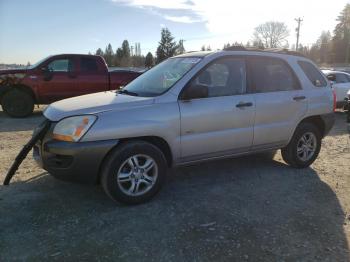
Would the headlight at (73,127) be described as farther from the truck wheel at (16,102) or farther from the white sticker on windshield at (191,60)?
the truck wheel at (16,102)

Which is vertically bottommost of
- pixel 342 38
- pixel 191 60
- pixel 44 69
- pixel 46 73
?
pixel 46 73

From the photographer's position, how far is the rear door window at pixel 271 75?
5.14m

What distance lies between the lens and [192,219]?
13.0ft

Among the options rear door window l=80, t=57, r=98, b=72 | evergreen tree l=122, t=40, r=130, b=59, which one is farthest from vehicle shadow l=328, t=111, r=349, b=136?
evergreen tree l=122, t=40, r=130, b=59

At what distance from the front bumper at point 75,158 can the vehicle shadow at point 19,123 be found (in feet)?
17.3

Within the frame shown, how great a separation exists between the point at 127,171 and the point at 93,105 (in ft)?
2.77

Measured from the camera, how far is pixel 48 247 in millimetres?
3367

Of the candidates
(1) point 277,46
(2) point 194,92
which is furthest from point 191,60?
(1) point 277,46

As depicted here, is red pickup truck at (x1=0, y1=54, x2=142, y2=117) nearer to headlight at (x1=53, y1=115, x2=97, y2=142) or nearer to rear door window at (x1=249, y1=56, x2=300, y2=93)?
rear door window at (x1=249, y1=56, x2=300, y2=93)

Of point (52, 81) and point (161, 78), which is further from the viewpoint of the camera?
point (52, 81)

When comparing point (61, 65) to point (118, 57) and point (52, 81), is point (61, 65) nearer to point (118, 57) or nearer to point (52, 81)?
point (52, 81)

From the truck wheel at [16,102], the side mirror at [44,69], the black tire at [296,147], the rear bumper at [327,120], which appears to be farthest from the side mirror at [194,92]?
the truck wheel at [16,102]

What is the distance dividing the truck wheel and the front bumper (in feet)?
24.4

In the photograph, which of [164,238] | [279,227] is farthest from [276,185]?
[164,238]
